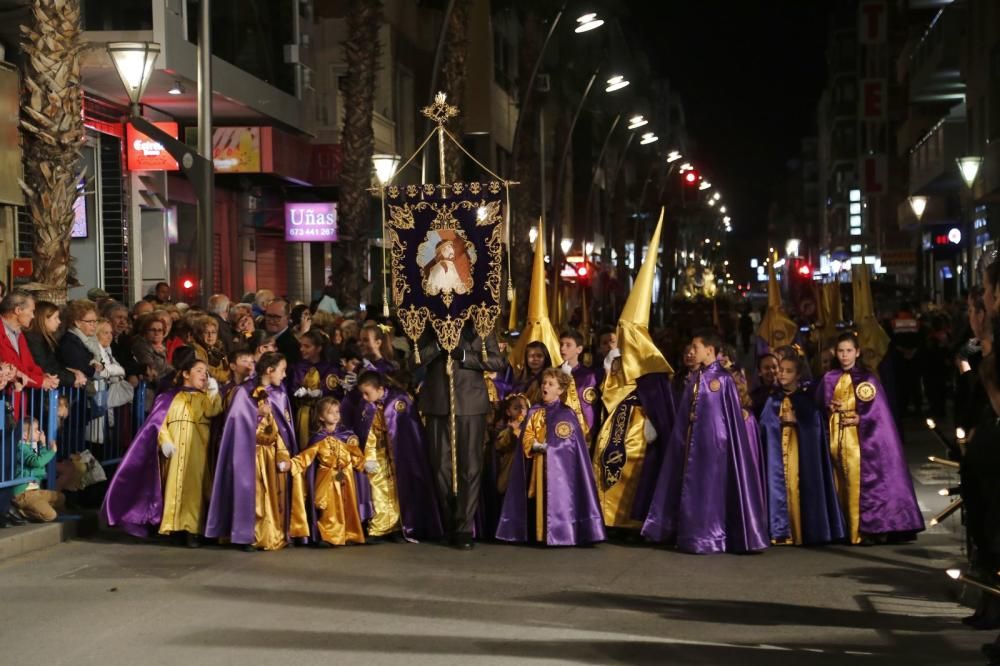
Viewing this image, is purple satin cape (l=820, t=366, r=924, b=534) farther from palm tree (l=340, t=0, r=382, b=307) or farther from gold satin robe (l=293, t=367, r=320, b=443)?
palm tree (l=340, t=0, r=382, b=307)

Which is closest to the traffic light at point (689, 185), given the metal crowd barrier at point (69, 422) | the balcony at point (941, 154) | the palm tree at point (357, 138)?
the balcony at point (941, 154)

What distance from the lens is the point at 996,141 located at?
37062 mm

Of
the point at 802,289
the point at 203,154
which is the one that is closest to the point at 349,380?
the point at 203,154

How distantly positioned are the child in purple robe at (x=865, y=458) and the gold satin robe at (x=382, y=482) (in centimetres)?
347

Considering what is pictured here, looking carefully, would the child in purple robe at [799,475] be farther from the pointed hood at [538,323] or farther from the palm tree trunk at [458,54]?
A: the palm tree trunk at [458,54]

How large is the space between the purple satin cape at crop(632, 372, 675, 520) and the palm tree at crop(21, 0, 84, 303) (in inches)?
264

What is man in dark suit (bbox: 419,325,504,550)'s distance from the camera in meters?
12.5

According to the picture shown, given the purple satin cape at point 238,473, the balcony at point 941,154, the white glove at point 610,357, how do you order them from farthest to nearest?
the balcony at point 941,154, the white glove at point 610,357, the purple satin cape at point 238,473

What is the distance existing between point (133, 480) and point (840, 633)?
6090mm

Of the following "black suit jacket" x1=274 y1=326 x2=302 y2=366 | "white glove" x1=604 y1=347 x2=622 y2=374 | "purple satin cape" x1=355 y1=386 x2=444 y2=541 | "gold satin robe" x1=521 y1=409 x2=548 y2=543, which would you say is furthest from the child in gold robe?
"black suit jacket" x1=274 y1=326 x2=302 y2=366

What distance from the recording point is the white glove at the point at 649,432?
12891mm

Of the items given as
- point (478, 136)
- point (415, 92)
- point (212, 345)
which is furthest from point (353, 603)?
point (478, 136)

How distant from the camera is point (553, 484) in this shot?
1252 centimetres

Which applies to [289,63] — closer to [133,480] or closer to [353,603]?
[133,480]
